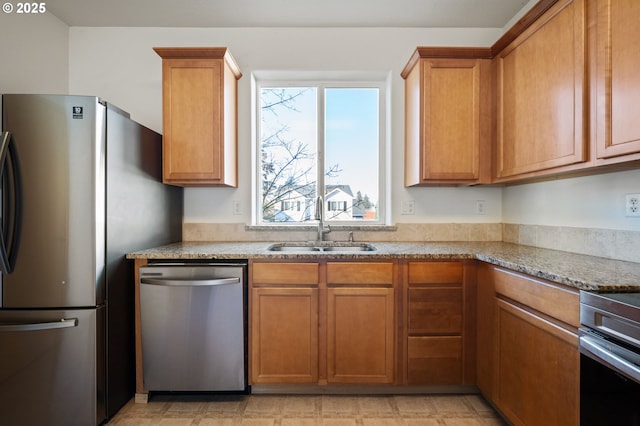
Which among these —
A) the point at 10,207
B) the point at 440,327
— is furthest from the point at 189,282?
the point at 440,327

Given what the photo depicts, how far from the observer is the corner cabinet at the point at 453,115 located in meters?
2.18

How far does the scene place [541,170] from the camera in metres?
1.75

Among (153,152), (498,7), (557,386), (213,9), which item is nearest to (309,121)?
(213,9)

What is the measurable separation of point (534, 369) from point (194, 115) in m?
2.40

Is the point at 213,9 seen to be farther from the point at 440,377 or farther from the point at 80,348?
the point at 440,377

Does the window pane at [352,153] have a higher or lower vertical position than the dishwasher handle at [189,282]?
higher

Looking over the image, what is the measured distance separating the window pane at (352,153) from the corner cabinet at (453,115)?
55cm

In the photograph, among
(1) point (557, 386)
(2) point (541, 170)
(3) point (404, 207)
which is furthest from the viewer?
(3) point (404, 207)

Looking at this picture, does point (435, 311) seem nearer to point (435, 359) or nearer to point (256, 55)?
point (435, 359)

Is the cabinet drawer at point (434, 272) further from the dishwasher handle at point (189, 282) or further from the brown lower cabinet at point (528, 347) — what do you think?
the dishwasher handle at point (189, 282)

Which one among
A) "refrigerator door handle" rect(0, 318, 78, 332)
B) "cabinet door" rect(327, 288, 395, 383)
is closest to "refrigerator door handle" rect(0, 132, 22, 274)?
"refrigerator door handle" rect(0, 318, 78, 332)

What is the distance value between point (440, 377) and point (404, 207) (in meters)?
1.24

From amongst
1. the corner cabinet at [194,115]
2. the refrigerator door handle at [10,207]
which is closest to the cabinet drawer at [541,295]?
the corner cabinet at [194,115]

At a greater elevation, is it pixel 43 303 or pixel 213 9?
pixel 213 9
